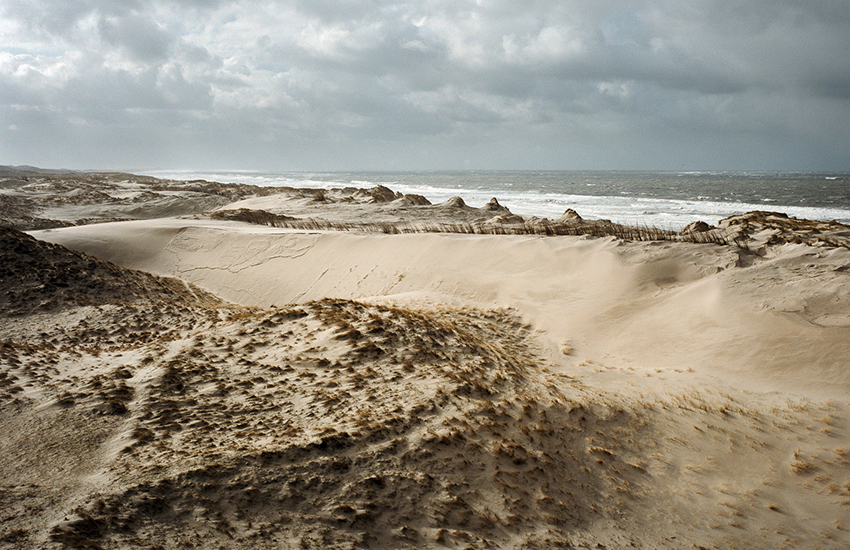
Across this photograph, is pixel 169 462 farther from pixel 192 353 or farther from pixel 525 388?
pixel 525 388

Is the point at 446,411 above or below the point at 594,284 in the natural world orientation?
below

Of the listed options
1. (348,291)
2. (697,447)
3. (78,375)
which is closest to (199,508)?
(78,375)

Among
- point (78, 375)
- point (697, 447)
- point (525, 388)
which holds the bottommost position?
point (697, 447)

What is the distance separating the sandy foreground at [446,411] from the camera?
10.1ft

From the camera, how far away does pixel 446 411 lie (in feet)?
14.3

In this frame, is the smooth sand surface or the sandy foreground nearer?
the sandy foreground

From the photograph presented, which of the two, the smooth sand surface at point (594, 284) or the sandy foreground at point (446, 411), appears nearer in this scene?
the sandy foreground at point (446, 411)

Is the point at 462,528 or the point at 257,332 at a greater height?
the point at 257,332

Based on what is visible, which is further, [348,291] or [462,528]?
[348,291]

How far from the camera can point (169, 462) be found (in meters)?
3.24

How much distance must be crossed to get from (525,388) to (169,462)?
340 cm

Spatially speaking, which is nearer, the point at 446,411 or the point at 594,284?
the point at 446,411

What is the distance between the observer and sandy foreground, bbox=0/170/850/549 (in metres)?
3.09

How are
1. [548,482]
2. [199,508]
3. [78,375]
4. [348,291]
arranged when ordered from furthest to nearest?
[348,291] < [78,375] < [548,482] < [199,508]
